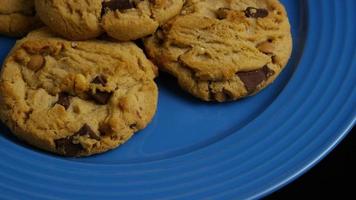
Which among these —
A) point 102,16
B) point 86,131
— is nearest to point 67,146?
point 86,131

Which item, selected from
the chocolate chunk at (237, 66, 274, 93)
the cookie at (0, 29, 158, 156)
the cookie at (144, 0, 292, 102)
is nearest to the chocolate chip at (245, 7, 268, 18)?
the cookie at (144, 0, 292, 102)

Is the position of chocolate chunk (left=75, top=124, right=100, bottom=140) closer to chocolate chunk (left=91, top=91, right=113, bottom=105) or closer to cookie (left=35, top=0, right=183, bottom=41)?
chocolate chunk (left=91, top=91, right=113, bottom=105)

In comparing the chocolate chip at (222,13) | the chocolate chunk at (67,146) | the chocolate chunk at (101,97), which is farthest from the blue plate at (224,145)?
the chocolate chip at (222,13)

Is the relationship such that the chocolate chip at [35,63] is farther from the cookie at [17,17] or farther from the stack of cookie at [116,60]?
the cookie at [17,17]

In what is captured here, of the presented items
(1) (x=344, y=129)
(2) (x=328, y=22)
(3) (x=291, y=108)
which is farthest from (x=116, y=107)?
(2) (x=328, y=22)

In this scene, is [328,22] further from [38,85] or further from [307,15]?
[38,85]

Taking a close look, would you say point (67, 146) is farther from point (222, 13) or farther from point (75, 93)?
point (222, 13)
